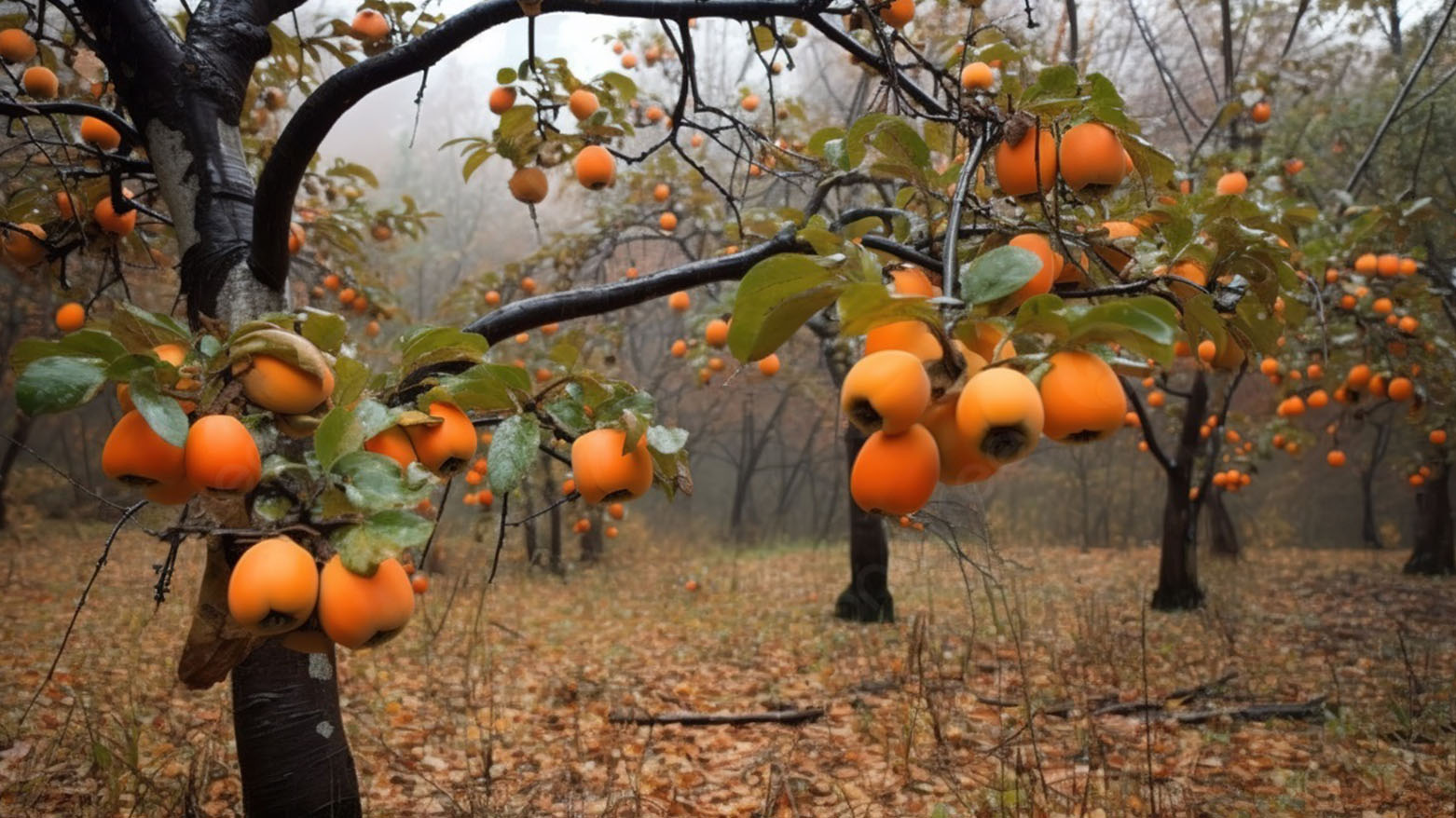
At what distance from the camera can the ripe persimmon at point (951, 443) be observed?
67 cm

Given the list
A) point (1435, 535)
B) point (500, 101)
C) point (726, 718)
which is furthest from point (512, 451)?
point (1435, 535)

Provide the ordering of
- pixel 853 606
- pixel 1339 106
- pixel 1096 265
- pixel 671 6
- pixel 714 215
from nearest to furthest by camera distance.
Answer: pixel 1096 265 < pixel 671 6 < pixel 714 215 < pixel 853 606 < pixel 1339 106

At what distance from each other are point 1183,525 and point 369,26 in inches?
240

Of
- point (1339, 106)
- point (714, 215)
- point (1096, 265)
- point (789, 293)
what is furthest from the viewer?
point (1339, 106)

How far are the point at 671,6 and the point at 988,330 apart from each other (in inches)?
53.2

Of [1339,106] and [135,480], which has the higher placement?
[1339,106]

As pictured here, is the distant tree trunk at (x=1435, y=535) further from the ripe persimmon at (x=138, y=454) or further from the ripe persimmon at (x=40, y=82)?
the ripe persimmon at (x=40, y=82)

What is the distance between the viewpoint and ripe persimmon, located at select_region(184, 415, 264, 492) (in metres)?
0.79

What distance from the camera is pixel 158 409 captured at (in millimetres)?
759

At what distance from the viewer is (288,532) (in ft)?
2.85

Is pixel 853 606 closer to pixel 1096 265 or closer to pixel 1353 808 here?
pixel 1353 808

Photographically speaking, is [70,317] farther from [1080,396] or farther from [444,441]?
[1080,396]

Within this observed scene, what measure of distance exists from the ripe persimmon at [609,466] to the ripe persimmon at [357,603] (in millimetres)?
342

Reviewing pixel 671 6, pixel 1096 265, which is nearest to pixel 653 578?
pixel 671 6
